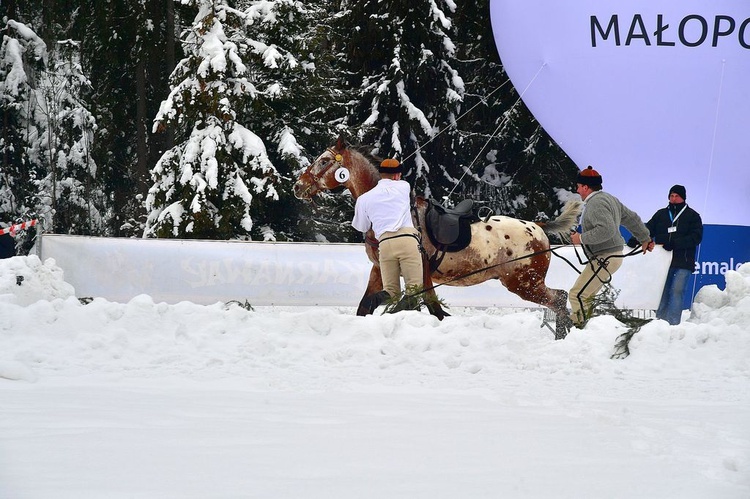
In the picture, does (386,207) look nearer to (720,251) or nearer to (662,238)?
(662,238)

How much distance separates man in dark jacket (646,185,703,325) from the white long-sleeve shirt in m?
3.27

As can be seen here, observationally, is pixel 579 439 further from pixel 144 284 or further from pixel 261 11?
pixel 261 11

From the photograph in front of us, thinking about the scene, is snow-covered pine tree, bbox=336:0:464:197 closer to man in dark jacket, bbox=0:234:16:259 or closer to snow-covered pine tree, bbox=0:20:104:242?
snow-covered pine tree, bbox=0:20:104:242

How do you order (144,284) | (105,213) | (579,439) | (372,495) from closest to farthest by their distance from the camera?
(372,495) → (579,439) → (144,284) → (105,213)

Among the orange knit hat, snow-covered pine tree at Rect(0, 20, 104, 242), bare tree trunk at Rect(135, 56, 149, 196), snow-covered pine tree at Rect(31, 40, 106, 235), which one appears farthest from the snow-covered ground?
bare tree trunk at Rect(135, 56, 149, 196)

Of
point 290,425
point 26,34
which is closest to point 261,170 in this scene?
point 26,34

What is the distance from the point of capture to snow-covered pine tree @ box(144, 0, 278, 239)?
2106 centimetres

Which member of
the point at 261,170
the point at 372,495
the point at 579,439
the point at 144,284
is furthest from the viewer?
the point at 261,170

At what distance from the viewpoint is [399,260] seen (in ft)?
34.1

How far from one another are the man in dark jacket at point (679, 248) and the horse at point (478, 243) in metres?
1.12

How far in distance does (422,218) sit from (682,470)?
280 inches

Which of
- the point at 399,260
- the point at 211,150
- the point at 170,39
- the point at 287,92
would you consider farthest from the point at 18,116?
the point at 399,260

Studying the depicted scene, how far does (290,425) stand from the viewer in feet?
17.6

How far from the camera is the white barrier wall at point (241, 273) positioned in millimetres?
13234
